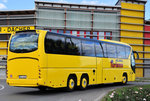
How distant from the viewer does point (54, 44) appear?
48.0 feet

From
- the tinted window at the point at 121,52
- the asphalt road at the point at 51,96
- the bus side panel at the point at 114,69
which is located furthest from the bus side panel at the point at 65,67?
the tinted window at the point at 121,52

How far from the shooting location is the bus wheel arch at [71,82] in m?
15.9

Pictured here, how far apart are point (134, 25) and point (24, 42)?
27.1m

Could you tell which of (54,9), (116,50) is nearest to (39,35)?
(116,50)

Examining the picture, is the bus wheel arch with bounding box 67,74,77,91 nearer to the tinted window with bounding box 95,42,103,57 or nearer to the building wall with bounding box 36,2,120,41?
the tinted window with bounding box 95,42,103,57

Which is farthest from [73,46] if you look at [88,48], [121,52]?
[121,52]

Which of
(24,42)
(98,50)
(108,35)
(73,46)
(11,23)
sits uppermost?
(11,23)

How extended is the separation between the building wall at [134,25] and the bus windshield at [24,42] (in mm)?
25168

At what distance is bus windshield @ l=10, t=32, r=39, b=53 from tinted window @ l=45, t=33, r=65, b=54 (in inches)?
23.1

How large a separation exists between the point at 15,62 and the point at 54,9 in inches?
898

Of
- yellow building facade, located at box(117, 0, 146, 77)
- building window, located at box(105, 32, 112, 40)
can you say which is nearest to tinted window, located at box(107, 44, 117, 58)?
building window, located at box(105, 32, 112, 40)

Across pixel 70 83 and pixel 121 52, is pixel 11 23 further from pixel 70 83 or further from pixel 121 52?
pixel 70 83

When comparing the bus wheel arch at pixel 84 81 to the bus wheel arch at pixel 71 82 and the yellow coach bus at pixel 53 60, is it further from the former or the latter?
the bus wheel arch at pixel 71 82

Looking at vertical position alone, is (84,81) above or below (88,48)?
below
